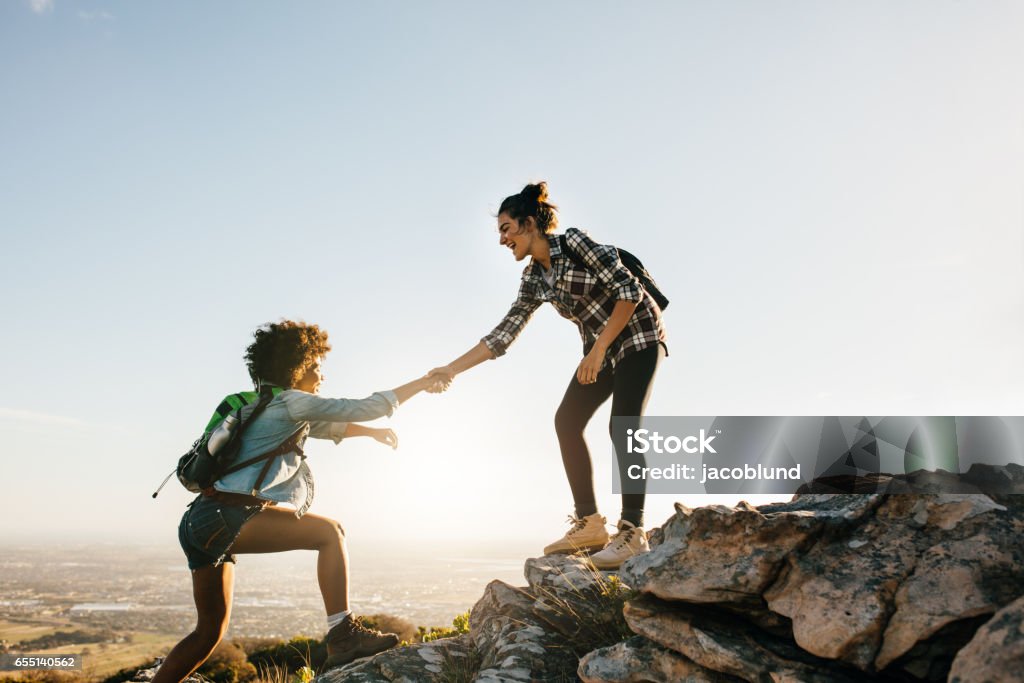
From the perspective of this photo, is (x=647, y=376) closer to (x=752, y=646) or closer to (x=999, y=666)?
(x=752, y=646)

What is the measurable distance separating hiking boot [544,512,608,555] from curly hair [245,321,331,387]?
2716mm

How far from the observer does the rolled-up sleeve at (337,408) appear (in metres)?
5.04

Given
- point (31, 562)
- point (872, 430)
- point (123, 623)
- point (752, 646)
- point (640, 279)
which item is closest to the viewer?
point (752, 646)

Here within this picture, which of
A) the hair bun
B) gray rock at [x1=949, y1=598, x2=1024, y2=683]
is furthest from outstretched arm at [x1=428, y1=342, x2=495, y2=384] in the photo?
gray rock at [x1=949, y1=598, x2=1024, y2=683]

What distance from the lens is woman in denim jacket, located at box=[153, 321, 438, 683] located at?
4730 mm

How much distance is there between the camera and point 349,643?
16.6 ft

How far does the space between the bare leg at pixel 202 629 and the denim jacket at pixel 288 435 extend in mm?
668

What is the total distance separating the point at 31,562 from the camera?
11888cm

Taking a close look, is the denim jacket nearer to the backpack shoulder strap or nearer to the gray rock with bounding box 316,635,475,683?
the gray rock with bounding box 316,635,475,683

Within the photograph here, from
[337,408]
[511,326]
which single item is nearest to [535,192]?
[511,326]

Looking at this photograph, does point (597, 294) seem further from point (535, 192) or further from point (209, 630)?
point (209, 630)

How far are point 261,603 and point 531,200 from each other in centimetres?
7011

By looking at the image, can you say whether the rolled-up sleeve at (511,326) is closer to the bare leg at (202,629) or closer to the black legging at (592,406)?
the black legging at (592,406)

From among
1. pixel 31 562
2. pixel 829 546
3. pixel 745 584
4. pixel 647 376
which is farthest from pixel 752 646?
pixel 31 562
